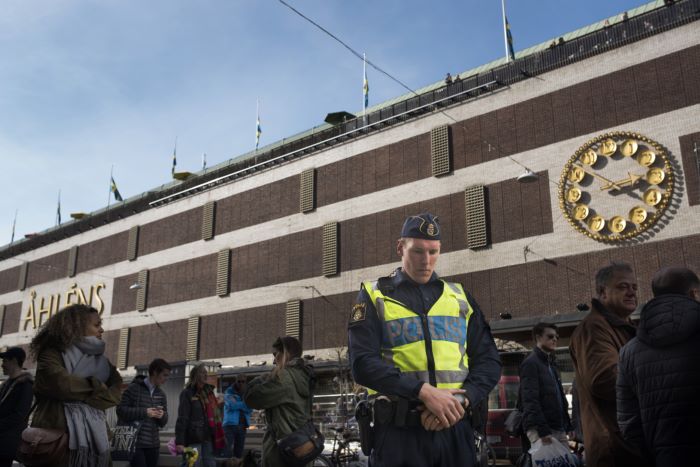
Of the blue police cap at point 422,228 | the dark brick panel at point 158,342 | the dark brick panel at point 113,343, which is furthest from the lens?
the dark brick panel at point 113,343

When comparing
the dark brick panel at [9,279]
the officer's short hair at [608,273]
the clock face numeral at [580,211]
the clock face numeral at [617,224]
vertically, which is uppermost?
the dark brick panel at [9,279]

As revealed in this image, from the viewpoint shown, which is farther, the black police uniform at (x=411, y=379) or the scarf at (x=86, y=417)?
the scarf at (x=86, y=417)

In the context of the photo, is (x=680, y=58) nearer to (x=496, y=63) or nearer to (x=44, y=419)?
(x=496, y=63)

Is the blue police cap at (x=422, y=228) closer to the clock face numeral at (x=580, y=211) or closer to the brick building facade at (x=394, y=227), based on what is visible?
the brick building facade at (x=394, y=227)

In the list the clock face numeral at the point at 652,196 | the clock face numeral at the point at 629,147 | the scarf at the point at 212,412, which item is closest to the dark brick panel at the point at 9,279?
the clock face numeral at the point at 629,147

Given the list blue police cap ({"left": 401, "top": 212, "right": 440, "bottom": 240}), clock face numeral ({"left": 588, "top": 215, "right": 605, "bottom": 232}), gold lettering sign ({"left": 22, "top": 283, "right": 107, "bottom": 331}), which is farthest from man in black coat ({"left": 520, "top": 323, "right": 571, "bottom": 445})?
gold lettering sign ({"left": 22, "top": 283, "right": 107, "bottom": 331})

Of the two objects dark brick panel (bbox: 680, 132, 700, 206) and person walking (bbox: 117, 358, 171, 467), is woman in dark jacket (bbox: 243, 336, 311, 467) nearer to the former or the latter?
person walking (bbox: 117, 358, 171, 467)

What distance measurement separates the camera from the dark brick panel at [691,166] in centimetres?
2419

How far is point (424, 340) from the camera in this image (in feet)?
11.4

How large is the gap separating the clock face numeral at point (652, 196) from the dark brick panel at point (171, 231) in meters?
29.4

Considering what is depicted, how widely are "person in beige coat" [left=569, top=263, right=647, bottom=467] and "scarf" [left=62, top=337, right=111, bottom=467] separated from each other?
381 cm

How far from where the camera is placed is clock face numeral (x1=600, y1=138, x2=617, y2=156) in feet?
86.5

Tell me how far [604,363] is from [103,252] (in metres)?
52.3

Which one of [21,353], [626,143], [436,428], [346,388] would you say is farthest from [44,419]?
[346,388]
